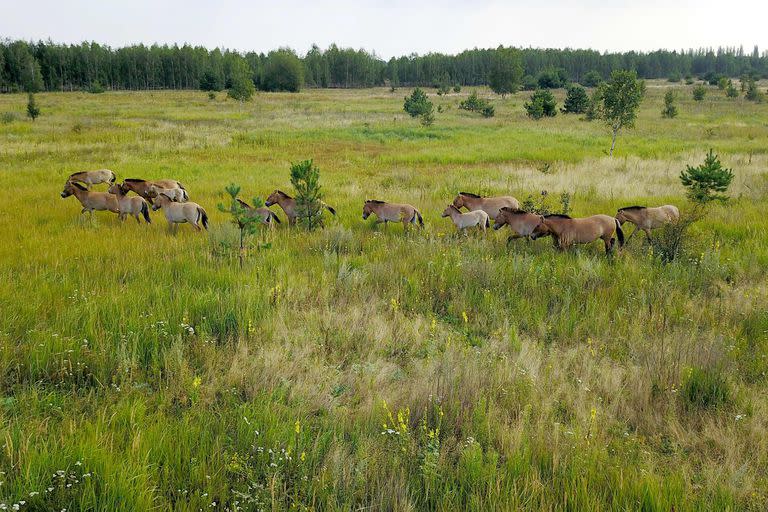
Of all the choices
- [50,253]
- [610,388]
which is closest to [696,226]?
[610,388]

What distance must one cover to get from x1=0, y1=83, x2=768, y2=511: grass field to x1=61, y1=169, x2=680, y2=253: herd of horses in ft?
1.34

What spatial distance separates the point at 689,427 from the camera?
4.02m

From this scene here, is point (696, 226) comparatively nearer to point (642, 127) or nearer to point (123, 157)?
point (123, 157)

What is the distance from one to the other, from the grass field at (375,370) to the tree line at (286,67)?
2850 inches

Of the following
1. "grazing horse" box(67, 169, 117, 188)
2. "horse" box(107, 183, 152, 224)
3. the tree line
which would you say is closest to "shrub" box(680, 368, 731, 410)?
"horse" box(107, 183, 152, 224)

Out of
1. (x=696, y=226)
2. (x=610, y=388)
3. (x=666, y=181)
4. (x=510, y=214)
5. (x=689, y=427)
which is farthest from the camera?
(x=666, y=181)

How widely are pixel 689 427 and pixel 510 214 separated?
19.9 feet

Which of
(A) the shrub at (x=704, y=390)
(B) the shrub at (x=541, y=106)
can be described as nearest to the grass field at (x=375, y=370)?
(A) the shrub at (x=704, y=390)

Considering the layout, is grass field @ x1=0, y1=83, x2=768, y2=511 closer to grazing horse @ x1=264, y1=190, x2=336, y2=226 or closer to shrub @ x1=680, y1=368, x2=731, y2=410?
shrub @ x1=680, y1=368, x2=731, y2=410

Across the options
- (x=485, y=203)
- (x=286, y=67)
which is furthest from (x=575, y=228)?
(x=286, y=67)

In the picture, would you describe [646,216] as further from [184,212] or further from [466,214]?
[184,212]

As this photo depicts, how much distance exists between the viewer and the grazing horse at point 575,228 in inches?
356

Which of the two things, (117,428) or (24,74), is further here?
(24,74)

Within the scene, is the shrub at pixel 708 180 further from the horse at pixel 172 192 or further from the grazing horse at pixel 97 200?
the grazing horse at pixel 97 200
